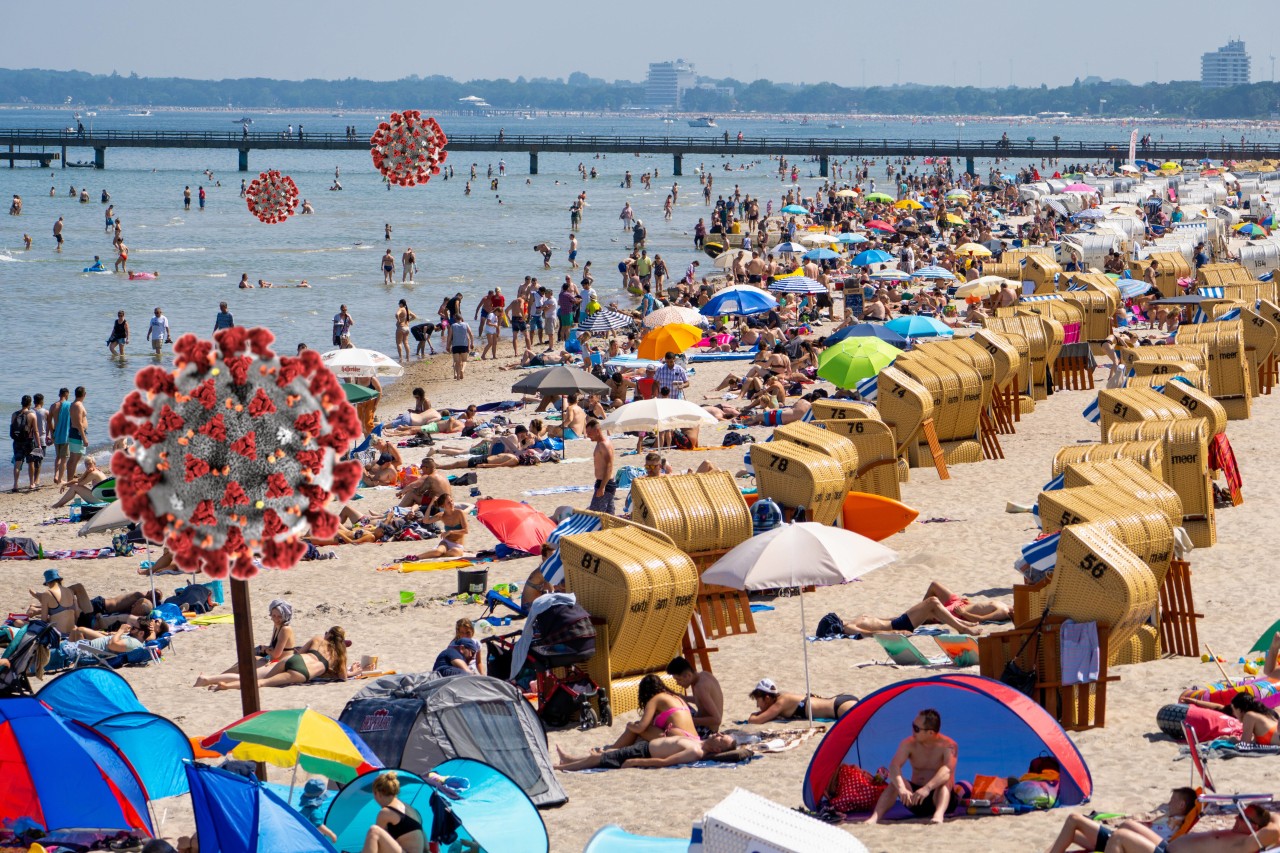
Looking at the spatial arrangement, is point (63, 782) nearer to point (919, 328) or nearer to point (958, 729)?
point (958, 729)

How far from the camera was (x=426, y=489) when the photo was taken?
15.0 meters

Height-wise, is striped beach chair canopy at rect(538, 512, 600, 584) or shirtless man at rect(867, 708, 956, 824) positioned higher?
striped beach chair canopy at rect(538, 512, 600, 584)

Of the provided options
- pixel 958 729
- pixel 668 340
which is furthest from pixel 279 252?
pixel 958 729

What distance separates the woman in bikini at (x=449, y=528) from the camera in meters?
14.1

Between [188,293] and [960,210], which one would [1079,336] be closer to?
[188,293]

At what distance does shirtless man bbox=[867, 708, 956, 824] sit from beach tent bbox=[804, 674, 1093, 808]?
0.26 meters

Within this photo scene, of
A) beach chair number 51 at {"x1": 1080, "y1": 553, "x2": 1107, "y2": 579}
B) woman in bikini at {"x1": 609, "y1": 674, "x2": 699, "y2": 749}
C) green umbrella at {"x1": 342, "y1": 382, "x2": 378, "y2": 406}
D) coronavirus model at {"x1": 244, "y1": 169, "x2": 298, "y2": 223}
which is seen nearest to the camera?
woman in bikini at {"x1": 609, "y1": 674, "x2": 699, "y2": 749}

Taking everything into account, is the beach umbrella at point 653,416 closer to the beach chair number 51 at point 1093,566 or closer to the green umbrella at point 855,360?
the green umbrella at point 855,360

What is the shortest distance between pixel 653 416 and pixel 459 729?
281 inches

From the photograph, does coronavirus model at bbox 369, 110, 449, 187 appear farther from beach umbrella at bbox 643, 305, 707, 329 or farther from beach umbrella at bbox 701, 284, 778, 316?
beach umbrella at bbox 701, 284, 778, 316

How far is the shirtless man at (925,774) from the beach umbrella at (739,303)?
15603mm

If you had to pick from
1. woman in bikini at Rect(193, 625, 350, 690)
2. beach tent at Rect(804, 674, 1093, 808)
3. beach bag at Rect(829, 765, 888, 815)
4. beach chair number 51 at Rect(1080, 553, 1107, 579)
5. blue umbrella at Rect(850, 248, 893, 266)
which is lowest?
woman in bikini at Rect(193, 625, 350, 690)

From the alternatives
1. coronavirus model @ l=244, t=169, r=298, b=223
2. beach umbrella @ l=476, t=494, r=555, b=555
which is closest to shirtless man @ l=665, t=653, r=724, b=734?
beach umbrella @ l=476, t=494, r=555, b=555

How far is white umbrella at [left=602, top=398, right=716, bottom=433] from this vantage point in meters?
15.4
